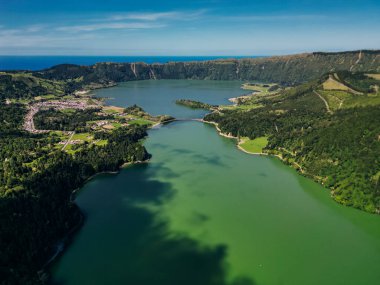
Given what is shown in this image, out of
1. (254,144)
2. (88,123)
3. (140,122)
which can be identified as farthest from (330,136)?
(88,123)

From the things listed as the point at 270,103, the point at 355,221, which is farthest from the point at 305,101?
the point at 355,221

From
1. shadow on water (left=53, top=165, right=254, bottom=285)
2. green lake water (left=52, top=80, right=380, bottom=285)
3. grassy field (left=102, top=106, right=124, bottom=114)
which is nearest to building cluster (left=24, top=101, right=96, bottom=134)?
grassy field (left=102, top=106, right=124, bottom=114)

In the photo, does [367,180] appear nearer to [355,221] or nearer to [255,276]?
[355,221]

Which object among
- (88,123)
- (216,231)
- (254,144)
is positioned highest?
(88,123)

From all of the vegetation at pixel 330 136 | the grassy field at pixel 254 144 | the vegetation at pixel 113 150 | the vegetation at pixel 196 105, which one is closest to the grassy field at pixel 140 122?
the vegetation at pixel 113 150

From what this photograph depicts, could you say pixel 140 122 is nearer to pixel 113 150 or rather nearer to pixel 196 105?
pixel 113 150

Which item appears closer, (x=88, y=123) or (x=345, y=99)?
(x=345, y=99)

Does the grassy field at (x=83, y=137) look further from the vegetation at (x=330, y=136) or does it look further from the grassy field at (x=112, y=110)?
the vegetation at (x=330, y=136)
